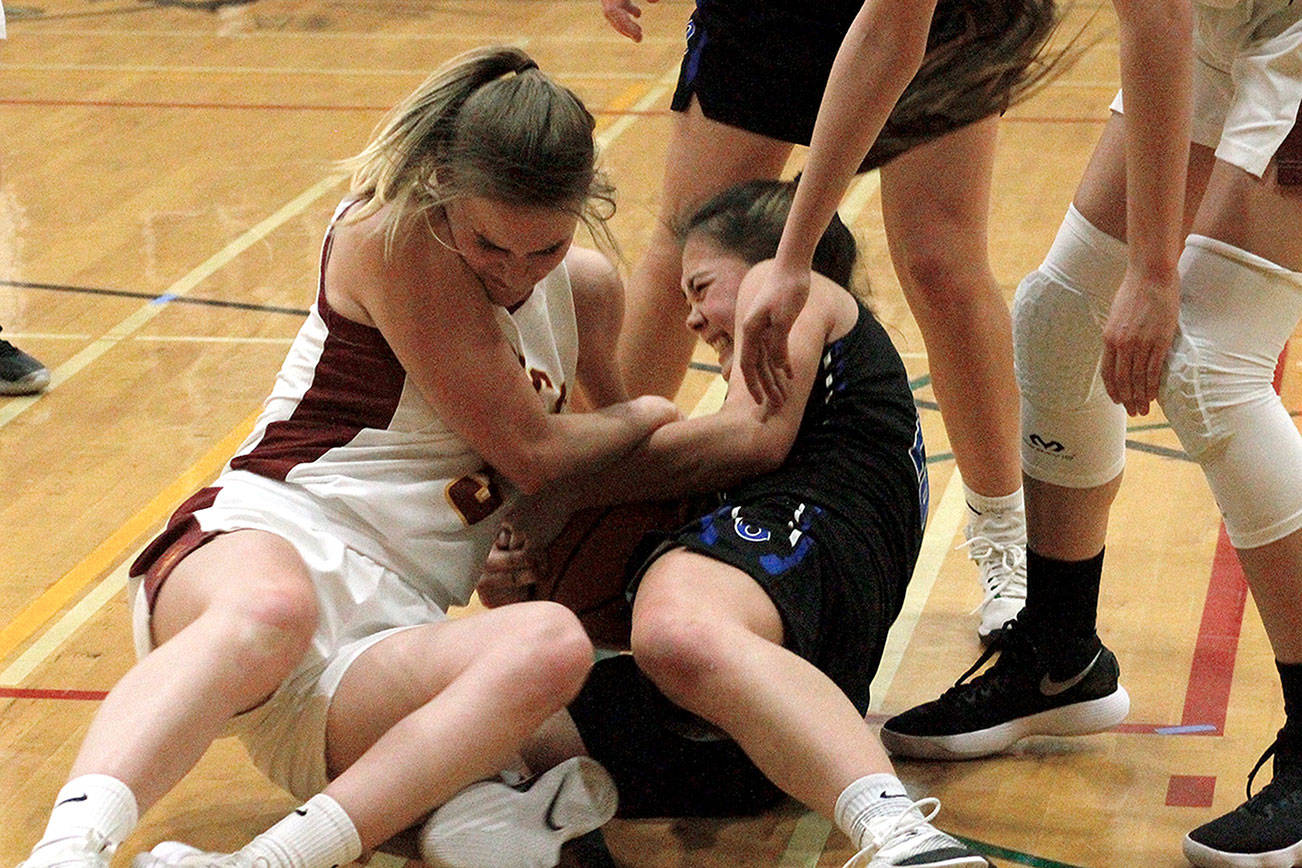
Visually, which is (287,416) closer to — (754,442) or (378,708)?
(378,708)

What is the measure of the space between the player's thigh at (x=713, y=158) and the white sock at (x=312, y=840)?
1.15 m

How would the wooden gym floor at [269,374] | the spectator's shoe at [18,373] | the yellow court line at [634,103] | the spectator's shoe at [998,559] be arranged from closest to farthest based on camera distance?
the wooden gym floor at [269,374] → the spectator's shoe at [998,559] → the spectator's shoe at [18,373] → the yellow court line at [634,103]

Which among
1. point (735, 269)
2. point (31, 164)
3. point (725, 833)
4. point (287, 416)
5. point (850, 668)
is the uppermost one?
point (735, 269)

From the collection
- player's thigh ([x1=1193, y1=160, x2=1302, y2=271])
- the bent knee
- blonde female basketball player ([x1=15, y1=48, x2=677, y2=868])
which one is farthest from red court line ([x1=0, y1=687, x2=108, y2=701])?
player's thigh ([x1=1193, y1=160, x2=1302, y2=271])

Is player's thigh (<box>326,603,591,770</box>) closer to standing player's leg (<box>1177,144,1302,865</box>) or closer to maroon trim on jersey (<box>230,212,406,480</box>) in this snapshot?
maroon trim on jersey (<box>230,212,406,480</box>)

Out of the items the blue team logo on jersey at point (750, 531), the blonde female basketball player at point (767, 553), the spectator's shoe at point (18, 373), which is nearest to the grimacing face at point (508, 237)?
the blonde female basketball player at point (767, 553)

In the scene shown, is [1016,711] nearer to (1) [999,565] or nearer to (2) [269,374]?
(1) [999,565]

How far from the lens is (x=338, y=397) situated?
7.69 ft

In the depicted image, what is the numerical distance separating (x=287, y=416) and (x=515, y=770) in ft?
1.74

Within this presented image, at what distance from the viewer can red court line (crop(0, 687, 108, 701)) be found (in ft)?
8.73

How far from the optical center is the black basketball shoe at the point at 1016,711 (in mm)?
2496

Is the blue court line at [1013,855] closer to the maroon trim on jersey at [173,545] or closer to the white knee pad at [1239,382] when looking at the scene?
the white knee pad at [1239,382]

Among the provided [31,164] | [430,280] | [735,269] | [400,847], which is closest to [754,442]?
[735,269]

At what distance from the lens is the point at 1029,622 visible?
2525 mm
